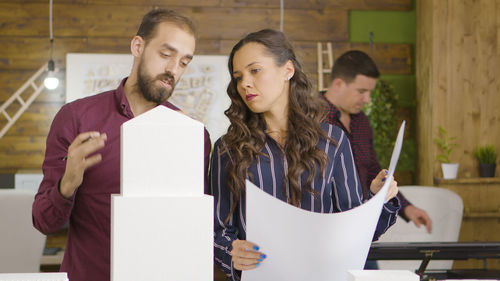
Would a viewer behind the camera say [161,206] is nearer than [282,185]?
Yes

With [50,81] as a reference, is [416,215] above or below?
below

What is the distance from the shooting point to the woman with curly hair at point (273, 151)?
1.39 meters

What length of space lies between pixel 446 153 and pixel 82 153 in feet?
13.4

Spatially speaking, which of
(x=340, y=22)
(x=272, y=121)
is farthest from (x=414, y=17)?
(x=272, y=121)

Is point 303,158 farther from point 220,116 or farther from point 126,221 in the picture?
point 220,116

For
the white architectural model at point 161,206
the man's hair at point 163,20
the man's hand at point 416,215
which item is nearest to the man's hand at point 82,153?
the white architectural model at point 161,206

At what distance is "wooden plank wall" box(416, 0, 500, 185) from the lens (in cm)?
466

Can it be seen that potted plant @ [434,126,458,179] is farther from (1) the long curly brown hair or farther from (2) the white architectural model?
(2) the white architectural model

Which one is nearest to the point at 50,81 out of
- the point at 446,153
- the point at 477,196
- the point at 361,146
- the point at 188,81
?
the point at 188,81

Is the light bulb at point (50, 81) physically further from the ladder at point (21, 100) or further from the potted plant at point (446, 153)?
the potted plant at point (446, 153)

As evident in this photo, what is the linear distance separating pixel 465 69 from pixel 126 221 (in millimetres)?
4307

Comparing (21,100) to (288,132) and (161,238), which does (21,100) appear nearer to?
(288,132)

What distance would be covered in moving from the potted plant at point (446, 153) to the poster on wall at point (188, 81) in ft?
5.69

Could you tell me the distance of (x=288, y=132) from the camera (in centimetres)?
151
